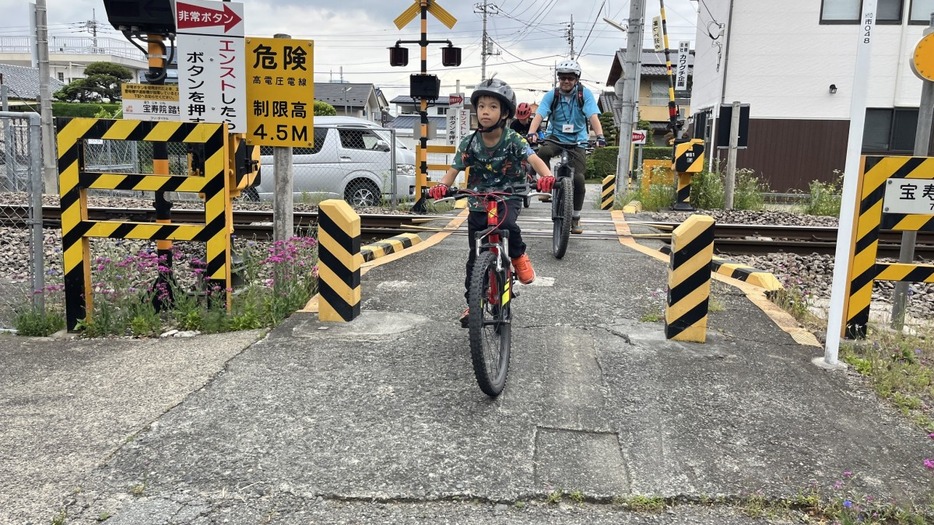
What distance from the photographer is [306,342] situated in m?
4.45

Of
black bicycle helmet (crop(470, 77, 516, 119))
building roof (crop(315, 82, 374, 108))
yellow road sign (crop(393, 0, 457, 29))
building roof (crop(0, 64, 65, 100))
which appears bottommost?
black bicycle helmet (crop(470, 77, 516, 119))

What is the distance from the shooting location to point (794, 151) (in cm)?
2131

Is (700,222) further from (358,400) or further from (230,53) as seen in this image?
(230,53)

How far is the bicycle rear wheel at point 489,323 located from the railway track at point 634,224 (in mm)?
5144

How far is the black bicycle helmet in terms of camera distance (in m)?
3.91

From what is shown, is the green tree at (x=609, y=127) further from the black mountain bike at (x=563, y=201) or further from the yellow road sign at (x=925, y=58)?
the yellow road sign at (x=925, y=58)

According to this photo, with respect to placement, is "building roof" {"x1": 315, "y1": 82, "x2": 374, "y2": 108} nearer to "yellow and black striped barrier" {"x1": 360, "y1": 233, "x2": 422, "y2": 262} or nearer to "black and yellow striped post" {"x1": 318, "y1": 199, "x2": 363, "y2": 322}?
"yellow and black striped barrier" {"x1": 360, "y1": 233, "x2": 422, "y2": 262}

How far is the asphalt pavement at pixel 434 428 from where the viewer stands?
2.70 meters

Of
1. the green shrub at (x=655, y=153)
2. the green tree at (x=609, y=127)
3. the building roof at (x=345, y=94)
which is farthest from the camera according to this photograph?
the building roof at (x=345, y=94)

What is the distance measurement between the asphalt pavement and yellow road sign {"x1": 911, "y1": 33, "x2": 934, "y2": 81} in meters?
1.90

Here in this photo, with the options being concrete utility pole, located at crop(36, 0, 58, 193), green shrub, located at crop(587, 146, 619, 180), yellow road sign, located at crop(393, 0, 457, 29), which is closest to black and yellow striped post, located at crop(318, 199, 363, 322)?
yellow road sign, located at crop(393, 0, 457, 29)

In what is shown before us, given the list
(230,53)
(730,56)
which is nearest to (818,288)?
(230,53)

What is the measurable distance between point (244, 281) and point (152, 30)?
209cm

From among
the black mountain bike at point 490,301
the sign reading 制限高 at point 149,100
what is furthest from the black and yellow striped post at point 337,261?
the sign reading 制限高 at point 149,100
